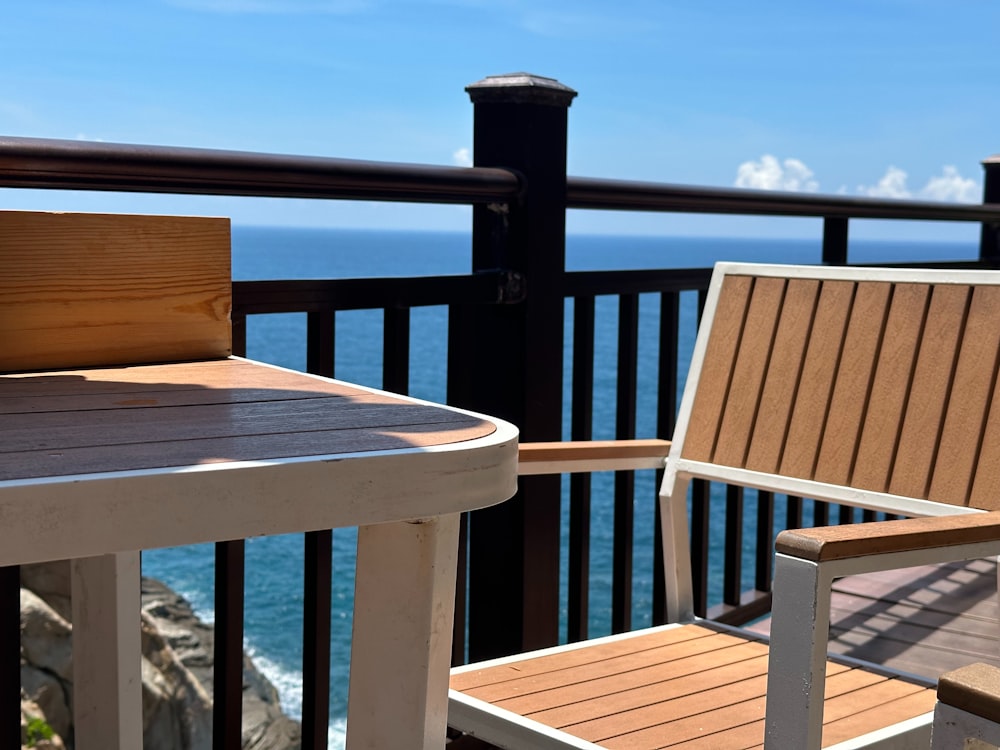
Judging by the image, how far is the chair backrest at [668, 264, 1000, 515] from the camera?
72.1 inches

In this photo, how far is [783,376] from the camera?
206 centimetres

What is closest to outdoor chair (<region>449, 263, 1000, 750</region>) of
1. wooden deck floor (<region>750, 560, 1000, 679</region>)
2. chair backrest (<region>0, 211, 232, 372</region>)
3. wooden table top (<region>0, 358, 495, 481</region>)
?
wooden table top (<region>0, 358, 495, 481</region>)

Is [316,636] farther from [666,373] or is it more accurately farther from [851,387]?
[666,373]

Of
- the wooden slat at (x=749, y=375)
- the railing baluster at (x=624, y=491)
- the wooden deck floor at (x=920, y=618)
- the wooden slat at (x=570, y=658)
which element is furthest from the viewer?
the wooden deck floor at (x=920, y=618)

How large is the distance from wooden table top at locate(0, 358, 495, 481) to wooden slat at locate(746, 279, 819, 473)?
3.68 ft

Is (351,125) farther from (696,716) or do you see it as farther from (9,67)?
(696,716)

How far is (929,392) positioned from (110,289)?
1.36 meters

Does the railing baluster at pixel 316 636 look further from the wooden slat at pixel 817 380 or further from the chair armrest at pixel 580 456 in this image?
the wooden slat at pixel 817 380

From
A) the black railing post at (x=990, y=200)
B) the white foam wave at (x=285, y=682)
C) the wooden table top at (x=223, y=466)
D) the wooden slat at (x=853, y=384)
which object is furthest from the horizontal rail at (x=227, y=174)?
the white foam wave at (x=285, y=682)

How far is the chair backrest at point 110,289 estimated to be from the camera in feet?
4.16

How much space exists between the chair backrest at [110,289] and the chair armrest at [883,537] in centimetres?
76

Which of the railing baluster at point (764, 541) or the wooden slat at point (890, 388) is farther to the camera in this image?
the railing baluster at point (764, 541)

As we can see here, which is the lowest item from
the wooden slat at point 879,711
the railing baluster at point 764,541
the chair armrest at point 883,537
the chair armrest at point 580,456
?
the railing baluster at point 764,541

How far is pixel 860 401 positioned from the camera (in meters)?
1.96
